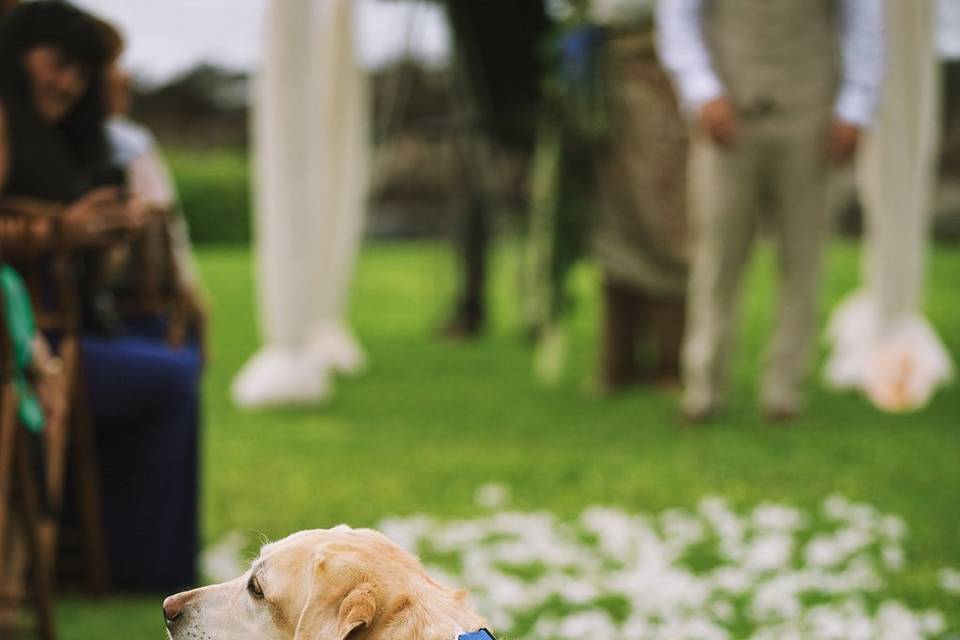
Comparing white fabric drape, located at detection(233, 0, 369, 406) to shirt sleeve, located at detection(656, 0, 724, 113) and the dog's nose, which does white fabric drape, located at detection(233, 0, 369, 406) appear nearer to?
shirt sleeve, located at detection(656, 0, 724, 113)

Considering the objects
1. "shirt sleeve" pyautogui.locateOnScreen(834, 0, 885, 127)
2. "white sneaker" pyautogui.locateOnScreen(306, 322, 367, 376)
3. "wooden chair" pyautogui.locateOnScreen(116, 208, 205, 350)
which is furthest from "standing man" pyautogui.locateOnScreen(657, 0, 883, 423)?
"white sneaker" pyautogui.locateOnScreen(306, 322, 367, 376)

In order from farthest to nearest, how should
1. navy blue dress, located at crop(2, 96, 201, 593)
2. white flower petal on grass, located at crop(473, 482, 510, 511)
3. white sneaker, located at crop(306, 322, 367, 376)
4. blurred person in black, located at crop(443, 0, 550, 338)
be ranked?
blurred person in black, located at crop(443, 0, 550, 338)
white sneaker, located at crop(306, 322, 367, 376)
white flower petal on grass, located at crop(473, 482, 510, 511)
navy blue dress, located at crop(2, 96, 201, 593)

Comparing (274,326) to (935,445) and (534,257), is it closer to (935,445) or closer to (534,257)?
(534,257)

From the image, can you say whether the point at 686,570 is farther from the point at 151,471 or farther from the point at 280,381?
the point at 280,381

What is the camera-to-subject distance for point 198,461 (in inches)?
185

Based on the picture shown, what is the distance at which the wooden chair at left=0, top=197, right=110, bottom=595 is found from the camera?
4164 mm

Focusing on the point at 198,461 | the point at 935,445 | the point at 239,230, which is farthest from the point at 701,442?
the point at 239,230

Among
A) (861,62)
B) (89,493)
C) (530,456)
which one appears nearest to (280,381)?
(530,456)

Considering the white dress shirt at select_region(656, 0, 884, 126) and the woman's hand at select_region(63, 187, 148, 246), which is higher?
the white dress shirt at select_region(656, 0, 884, 126)

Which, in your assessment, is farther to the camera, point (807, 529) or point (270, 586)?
point (807, 529)

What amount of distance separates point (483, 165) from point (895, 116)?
11.7ft

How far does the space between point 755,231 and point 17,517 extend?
14.5ft

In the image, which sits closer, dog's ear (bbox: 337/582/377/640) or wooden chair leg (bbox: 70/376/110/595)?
dog's ear (bbox: 337/582/377/640)

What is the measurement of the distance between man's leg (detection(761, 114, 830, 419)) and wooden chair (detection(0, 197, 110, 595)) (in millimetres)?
3884
